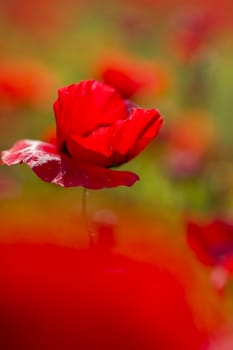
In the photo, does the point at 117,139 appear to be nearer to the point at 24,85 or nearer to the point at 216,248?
the point at 216,248

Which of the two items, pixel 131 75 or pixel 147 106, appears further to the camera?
pixel 147 106

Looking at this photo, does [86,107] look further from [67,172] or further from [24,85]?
[24,85]

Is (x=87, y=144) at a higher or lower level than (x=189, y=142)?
higher

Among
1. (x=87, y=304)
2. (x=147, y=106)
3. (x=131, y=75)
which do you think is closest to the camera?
(x=87, y=304)

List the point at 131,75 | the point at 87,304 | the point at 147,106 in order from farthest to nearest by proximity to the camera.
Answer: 1. the point at 147,106
2. the point at 131,75
3. the point at 87,304

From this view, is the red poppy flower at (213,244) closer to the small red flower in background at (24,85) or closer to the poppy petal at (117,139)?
the poppy petal at (117,139)

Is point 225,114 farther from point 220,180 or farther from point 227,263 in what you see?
point 227,263

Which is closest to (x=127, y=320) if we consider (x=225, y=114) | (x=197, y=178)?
(x=197, y=178)

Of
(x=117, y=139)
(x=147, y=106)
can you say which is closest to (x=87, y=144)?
(x=117, y=139)
